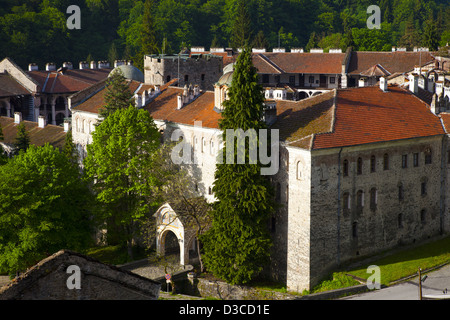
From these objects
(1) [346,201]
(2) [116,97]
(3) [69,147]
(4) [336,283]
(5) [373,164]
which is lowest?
(4) [336,283]

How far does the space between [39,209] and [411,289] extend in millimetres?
23192

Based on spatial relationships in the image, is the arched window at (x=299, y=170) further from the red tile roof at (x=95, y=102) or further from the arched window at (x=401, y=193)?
the red tile roof at (x=95, y=102)

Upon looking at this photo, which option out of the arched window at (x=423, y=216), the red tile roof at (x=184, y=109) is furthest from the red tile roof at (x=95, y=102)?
the arched window at (x=423, y=216)

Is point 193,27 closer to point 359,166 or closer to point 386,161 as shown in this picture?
point 386,161

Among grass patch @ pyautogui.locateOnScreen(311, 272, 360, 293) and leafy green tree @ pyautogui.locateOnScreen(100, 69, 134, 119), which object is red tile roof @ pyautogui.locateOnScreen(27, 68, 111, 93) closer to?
leafy green tree @ pyautogui.locateOnScreen(100, 69, 134, 119)

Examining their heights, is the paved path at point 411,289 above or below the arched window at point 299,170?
below

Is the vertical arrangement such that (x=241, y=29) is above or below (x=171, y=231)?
above

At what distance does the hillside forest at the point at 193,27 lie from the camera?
396 ft

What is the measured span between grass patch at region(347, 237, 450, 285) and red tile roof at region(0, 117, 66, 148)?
1285 inches

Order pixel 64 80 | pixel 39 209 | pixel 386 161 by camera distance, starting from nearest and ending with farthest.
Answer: pixel 386 161 → pixel 39 209 → pixel 64 80

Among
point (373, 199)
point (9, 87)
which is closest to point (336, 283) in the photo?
point (373, 199)

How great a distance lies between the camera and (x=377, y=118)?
44.7 m

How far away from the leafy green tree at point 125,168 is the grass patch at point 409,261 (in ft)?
49.5

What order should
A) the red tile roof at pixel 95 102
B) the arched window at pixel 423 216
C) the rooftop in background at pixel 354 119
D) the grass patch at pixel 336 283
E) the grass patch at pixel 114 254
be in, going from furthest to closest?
the red tile roof at pixel 95 102
the grass patch at pixel 114 254
the arched window at pixel 423 216
the rooftop in background at pixel 354 119
the grass patch at pixel 336 283
